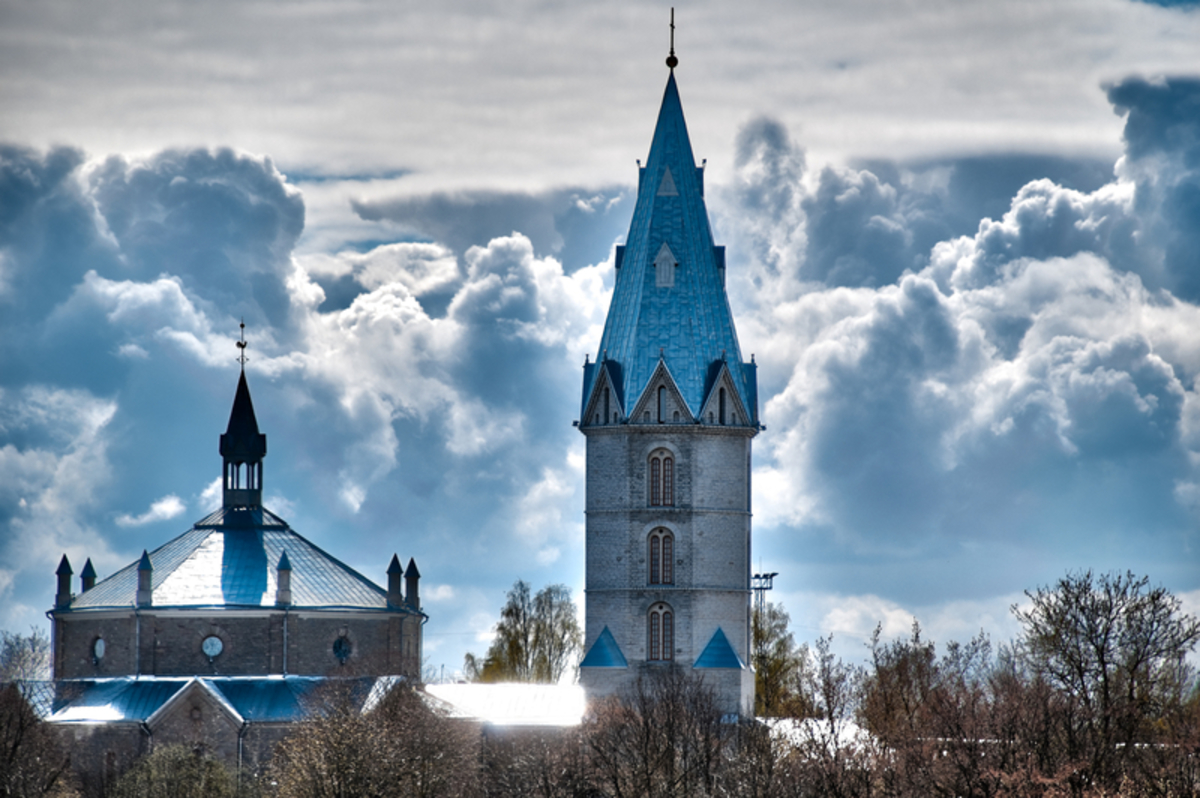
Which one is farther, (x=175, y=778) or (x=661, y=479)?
(x=661, y=479)

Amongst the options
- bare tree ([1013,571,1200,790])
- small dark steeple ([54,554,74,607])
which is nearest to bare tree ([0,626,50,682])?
small dark steeple ([54,554,74,607])

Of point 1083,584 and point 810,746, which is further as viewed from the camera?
point 1083,584

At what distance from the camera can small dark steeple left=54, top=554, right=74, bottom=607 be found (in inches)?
4139

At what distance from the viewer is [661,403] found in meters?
100

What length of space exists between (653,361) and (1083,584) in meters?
30.1

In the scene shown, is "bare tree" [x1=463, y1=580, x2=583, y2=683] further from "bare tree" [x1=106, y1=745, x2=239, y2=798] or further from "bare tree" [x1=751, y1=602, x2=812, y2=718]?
"bare tree" [x1=106, y1=745, x2=239, y2=798]

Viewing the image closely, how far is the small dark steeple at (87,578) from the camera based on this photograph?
4227 inches

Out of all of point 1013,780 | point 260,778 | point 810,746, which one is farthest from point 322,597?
point 1013,780

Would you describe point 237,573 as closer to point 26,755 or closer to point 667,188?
point 26,755

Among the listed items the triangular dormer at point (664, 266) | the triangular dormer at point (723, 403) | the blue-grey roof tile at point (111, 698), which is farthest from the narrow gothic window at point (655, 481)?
the blue-grey roof tile at point (111, 698)

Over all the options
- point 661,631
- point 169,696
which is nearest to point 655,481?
point 661,631

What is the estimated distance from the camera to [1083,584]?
76.9m

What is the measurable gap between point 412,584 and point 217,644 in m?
12.9

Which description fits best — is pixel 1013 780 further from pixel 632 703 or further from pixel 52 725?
pixel 52 725
